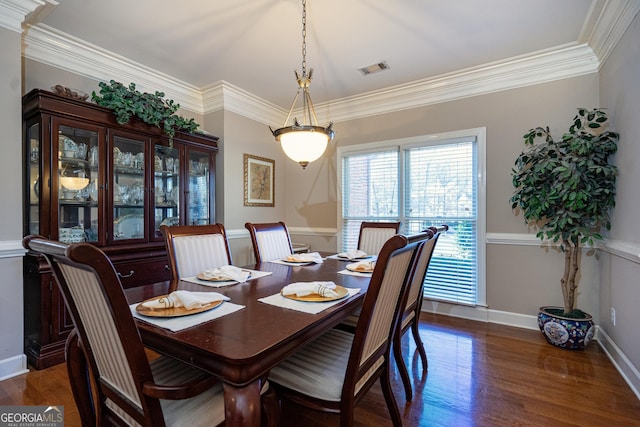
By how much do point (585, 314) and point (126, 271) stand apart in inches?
154

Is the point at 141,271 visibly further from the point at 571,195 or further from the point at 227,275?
the point at 571,195

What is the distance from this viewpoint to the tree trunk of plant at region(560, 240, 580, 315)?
103 inches

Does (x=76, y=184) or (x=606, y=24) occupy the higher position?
(x=606, y=24)

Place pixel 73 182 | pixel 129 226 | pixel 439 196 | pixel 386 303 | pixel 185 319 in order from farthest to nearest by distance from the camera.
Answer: pixel 439 196, pixel 129 226, pixel 73 182, pixel 386 303, pixel 185 319

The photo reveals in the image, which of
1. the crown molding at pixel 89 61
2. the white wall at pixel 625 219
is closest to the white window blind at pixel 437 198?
the white wall at pixel 625 219

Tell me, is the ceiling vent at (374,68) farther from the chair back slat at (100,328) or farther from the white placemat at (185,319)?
the chair back slat at (100,328)

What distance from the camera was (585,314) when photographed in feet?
8.52

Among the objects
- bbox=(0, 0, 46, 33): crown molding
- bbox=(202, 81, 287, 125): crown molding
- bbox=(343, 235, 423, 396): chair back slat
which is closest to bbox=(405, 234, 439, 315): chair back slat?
bbox=(343, 235, 423, 396): chair back slat

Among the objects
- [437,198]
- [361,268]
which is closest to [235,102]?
[437,198]

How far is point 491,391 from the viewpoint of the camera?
6.42 ft

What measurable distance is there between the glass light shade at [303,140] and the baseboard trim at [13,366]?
2397 millimetres

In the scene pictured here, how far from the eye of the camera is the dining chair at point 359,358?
3.72 ft

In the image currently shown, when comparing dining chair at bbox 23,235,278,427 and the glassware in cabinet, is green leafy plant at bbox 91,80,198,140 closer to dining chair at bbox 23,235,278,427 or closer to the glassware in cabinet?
the glassware in cabinet

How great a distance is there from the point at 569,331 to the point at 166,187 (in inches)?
152
